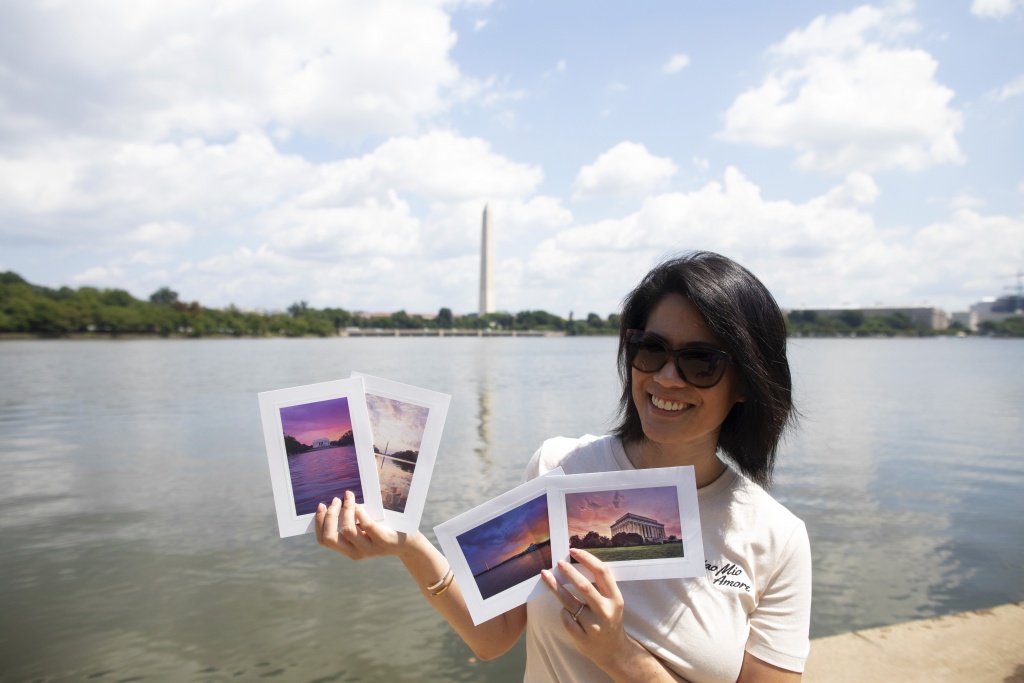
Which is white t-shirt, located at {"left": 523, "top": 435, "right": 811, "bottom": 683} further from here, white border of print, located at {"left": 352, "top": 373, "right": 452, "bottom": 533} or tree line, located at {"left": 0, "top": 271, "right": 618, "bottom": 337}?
tree line, located at {"left": 0, "top": 271, "right": 618, "bottom": 337}

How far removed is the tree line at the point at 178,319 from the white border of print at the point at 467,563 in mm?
133278

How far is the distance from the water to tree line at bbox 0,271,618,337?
108 m

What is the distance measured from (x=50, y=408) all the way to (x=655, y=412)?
30757 millimetres

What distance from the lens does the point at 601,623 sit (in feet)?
6.25

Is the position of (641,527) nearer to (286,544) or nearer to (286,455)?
(286,455)

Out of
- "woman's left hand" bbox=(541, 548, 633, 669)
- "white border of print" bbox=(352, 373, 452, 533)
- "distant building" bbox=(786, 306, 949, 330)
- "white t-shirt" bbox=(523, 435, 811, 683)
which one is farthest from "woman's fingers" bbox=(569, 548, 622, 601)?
"distant building" bbox=(786, 306, 949, 330)

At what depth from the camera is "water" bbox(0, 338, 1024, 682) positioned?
24.3ft

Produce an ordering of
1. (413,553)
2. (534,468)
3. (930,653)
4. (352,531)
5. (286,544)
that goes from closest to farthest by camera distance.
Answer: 1. (352,531)
2. (413,553)
3. (534,468)
4. (930,653)
5. (286,544)

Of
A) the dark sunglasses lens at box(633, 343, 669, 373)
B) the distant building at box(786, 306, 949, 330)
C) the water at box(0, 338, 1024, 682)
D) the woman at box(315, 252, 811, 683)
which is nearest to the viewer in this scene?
the woman at box(315, 252, 811, 683)

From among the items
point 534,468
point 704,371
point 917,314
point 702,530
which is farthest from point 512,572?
point 917,314

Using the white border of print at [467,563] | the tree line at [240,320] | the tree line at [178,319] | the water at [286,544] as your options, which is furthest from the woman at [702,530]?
the tree line at [178,319]

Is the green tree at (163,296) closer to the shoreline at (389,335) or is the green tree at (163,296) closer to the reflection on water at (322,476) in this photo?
the shoreline at (389,335)

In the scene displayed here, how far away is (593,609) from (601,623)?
0.05 m

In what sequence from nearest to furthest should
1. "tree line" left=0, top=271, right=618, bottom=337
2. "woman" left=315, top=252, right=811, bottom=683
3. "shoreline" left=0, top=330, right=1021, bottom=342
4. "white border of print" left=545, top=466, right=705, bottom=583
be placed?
1. "white border of print" left=545, top=466, right=705, bottom=583
2. "woman" left=315, top=252, right=811, bottom=683
3. "tree line" left=0, top=271, right=618, bottom=337
4. "shoreline" left=0, top=330, right=1021, bottom=342
